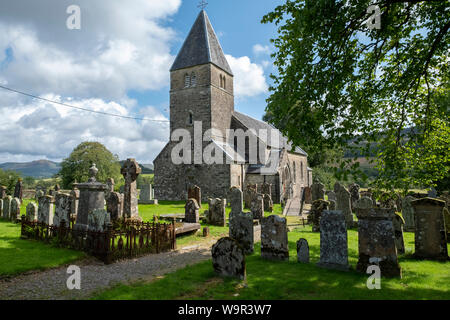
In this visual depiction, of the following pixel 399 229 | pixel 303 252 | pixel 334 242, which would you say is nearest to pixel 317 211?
pixel 399 229

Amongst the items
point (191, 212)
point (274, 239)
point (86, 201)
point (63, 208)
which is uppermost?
point (86, 201)

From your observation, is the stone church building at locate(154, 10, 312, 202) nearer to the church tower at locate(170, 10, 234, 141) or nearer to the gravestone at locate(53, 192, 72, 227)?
the church tower at locate(170, 10, 234, 141)

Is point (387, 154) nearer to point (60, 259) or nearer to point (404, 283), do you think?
point (404, 283)

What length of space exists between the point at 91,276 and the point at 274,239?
4409mm

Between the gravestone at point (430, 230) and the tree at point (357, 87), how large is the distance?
2.57 ft

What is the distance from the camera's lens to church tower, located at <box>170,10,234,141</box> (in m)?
27.6

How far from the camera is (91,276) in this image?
19.7 feet

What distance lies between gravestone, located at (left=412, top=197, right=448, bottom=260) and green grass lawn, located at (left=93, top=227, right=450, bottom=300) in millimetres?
305

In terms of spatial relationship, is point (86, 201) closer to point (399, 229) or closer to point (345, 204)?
point (399, 229)

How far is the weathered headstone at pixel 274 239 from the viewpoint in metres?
6.98

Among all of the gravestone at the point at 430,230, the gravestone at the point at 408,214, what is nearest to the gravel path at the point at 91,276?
the gravestone at the point at 430,230

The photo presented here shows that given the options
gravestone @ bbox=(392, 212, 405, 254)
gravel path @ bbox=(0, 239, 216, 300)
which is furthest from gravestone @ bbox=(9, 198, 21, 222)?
gravestone @ bbox=(392, 212, 405, 254)
